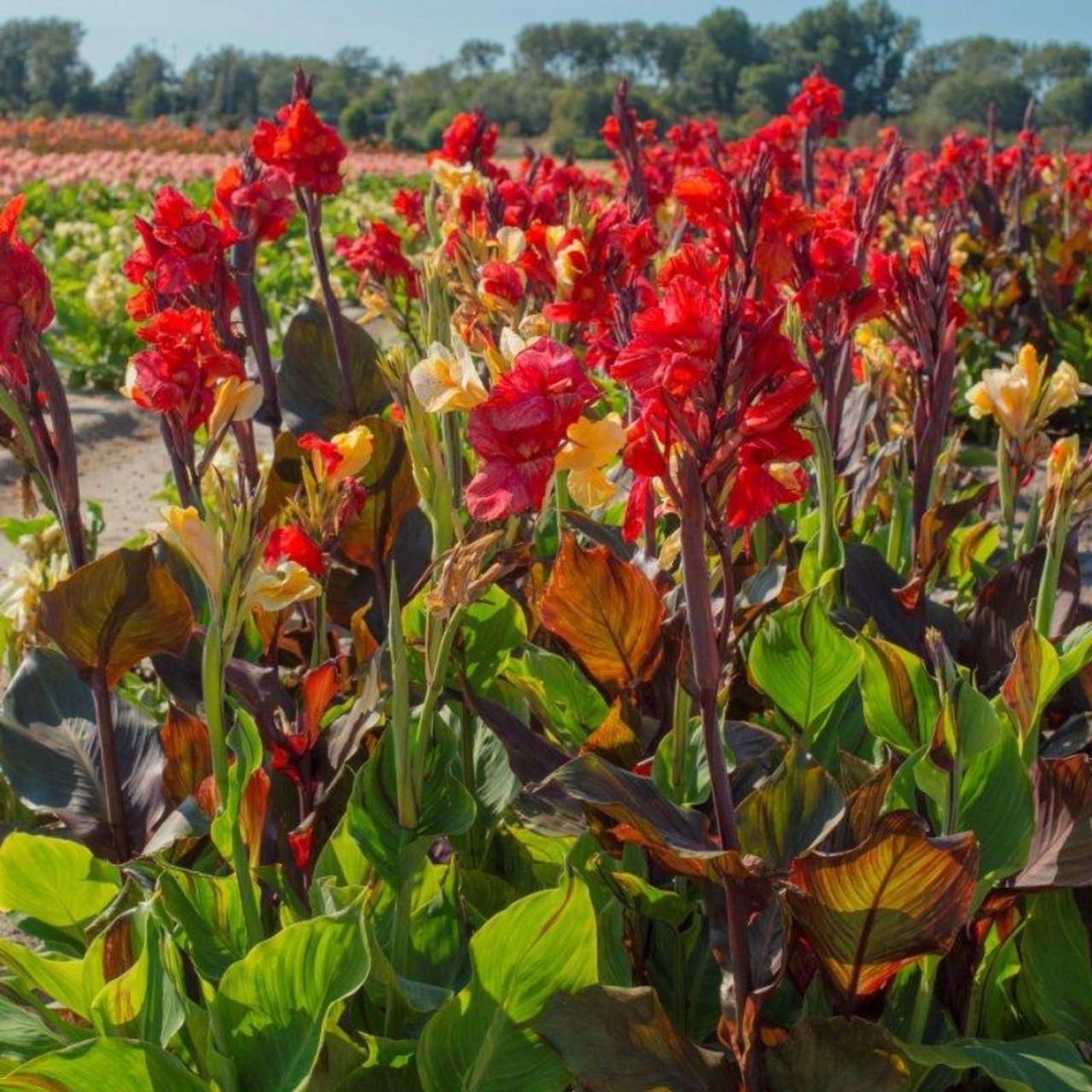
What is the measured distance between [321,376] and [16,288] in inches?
35.2

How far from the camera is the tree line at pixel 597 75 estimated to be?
2096 inches

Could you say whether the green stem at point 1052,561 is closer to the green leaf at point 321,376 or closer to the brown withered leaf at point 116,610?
the brown withered leaf at point 116,610

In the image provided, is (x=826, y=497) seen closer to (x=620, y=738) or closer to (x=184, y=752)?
(x=620, y=738)

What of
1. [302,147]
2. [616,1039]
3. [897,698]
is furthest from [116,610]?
[302,147]

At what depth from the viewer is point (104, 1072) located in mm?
1071

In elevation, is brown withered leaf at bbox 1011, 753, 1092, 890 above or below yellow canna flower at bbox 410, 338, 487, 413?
below

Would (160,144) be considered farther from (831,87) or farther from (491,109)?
(491,109)

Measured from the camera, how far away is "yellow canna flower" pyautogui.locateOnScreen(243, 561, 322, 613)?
3.88 ft

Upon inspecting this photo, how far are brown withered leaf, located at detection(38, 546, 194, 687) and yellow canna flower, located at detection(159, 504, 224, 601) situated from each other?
1.04 feet

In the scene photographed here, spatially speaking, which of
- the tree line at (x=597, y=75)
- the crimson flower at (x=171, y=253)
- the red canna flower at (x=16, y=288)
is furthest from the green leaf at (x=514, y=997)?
the tree line at (x=597, y=75)

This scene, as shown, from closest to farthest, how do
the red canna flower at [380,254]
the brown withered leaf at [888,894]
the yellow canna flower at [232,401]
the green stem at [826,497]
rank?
the brown withered leaf at [888,894]
the yellow canna flower at [232,401]
the green stem at [826,497]
the red canna flower at [380,254]

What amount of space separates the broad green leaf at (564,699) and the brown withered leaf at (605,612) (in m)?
0.05

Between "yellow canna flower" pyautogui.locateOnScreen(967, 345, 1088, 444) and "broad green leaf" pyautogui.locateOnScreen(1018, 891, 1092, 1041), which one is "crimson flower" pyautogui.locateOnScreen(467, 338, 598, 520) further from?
"yellow canna flower" pyautogui.locateOnScreen(967, 345, 1088, 444)

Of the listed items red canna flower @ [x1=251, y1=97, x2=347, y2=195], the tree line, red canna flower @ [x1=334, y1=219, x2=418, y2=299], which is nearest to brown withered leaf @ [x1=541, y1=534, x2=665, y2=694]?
red canna flower @ [x1=251, y1=97, x2=347, y2=195]
